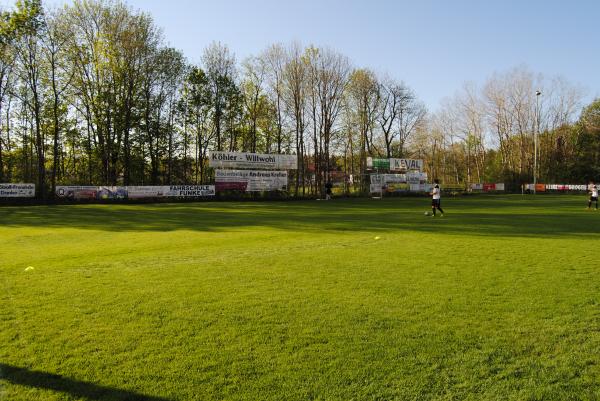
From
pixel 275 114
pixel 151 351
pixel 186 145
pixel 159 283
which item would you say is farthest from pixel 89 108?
pixel 151 351

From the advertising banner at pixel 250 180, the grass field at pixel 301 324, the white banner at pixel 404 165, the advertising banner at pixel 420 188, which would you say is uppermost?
the white banner at pixel 404 165

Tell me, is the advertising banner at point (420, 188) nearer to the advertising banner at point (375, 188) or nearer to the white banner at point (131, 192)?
the advertising banner at point (375, 188)

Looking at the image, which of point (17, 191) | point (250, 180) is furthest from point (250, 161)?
point (17, 191)

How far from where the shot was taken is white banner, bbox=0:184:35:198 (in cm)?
3022

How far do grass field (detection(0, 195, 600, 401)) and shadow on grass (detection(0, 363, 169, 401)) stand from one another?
0.02m

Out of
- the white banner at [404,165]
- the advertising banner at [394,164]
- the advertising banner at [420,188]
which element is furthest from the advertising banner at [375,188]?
the advertising banner at [420,188]

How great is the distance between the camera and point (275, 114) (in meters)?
51.7

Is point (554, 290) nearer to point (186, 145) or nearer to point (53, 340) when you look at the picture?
point (53, 340)

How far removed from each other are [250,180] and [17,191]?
17.5m

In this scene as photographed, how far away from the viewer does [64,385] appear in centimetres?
354

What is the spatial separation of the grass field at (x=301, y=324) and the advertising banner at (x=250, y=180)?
26483 mm

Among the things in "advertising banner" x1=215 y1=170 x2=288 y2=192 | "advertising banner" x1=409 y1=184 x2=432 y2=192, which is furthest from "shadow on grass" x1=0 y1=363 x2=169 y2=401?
"advertising banner" x1=409 y1=184 x2=432 y2=192

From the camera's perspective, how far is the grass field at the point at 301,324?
3.59m

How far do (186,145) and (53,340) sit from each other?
4328 centimetres
